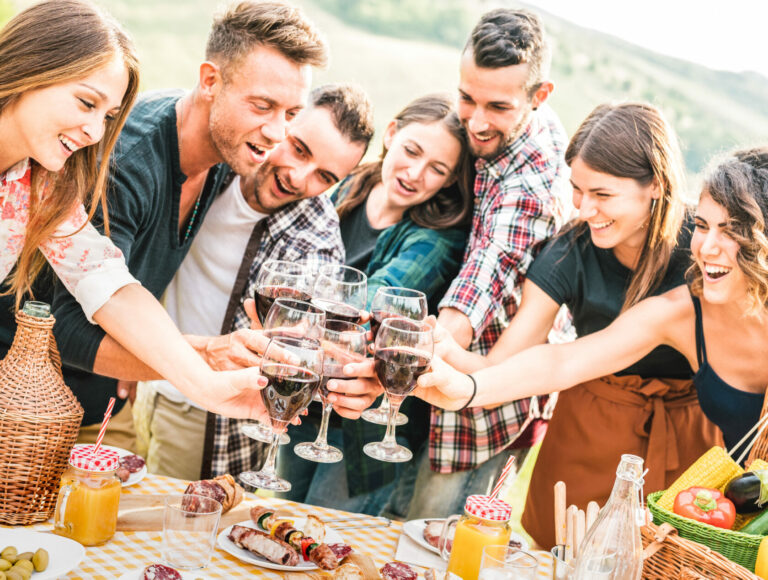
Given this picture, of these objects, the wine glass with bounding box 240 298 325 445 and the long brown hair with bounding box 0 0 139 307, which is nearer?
the wine glass with bounding box 240 298 325 445

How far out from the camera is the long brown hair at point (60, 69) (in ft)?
6.39

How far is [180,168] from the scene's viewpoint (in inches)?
106

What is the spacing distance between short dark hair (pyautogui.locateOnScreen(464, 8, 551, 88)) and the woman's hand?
1230mm

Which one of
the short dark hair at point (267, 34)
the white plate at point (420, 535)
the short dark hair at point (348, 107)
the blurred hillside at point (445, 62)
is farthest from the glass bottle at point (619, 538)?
the blurred hillside at point (445, 62)

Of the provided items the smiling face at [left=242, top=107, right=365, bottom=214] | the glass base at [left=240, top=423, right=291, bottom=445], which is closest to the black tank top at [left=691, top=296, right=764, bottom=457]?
the smiling face at [left=242, top=107, right=365, bottom=214]

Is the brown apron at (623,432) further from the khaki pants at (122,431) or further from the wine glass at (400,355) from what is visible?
the khaki pants at (122,431)

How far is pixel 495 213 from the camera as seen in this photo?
2965 millimetres

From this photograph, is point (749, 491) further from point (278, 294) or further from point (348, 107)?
point (348, 107)

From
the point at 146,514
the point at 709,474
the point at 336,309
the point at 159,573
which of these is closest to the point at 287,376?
the point at 336,309

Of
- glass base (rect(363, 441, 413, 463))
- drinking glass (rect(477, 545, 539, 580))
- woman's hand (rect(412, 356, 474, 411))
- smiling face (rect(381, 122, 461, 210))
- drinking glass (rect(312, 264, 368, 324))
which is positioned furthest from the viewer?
smiling face (rect(381, 122, 461, 210))

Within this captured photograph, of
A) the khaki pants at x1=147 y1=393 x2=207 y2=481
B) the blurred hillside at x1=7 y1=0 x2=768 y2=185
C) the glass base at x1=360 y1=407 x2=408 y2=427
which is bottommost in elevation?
the khaki pants at x1=147 y1=393 x2=207 y2=481

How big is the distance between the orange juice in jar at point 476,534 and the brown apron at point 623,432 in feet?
4.42

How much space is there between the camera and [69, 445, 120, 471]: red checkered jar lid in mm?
1704

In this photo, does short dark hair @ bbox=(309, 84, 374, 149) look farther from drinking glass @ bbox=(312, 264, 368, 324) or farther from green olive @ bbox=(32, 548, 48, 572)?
green olive @ bbox=(32, 548, 48, 572)
